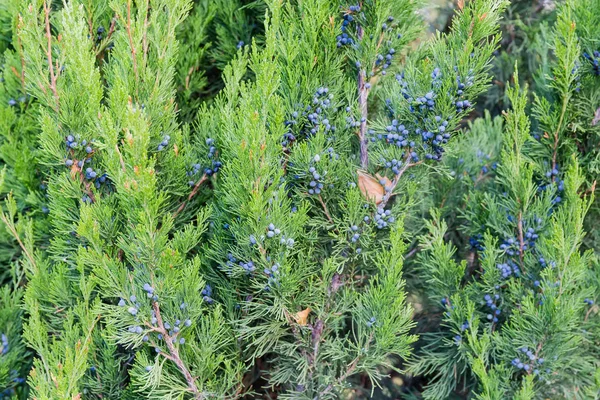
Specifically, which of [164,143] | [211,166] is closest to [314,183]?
[211,166]

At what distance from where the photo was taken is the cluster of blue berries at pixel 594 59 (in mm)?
2463

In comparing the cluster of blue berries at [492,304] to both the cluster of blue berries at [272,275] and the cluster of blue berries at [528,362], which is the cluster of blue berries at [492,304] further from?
the cluster of blue berries at [272,275]

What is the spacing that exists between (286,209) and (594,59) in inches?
53.0

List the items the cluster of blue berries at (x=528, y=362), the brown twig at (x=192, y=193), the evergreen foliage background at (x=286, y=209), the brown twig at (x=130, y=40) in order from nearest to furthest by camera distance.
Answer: the evergreen foliage background at (x=286, y=209) → the brown twig at (x=130, y=40) → the cluster of blue berries at (x=528, y=362) → the brown twig at (x=192, y=193)

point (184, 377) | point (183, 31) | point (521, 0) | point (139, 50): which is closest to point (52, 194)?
point (139, 50)

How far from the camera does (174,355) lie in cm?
210

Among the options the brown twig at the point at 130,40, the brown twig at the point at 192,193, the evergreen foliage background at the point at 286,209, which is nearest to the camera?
the evergreen foliage background at the point at 286,209

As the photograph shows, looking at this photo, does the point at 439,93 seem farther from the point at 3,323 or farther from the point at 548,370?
the point at 3,323

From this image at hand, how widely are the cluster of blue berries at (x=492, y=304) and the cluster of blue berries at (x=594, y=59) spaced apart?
944 millimetres

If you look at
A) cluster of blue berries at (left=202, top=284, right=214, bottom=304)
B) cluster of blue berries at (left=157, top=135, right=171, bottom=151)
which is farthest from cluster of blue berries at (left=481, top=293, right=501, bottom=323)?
cluster of blue berries at (left=157, top=135, right=171, bottom=151)

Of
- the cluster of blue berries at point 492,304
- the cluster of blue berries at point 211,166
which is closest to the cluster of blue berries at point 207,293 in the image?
the cluster of blue berries at point 211,166

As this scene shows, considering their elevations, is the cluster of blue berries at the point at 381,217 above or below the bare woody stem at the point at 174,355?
above

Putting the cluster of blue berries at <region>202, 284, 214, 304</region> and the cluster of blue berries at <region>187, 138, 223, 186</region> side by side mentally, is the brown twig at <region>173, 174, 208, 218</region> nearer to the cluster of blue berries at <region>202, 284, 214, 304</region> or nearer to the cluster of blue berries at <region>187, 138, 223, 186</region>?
the cluster of blue berries at <region>187, 138, 223, 186</region>

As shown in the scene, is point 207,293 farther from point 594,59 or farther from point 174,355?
point 594,59
